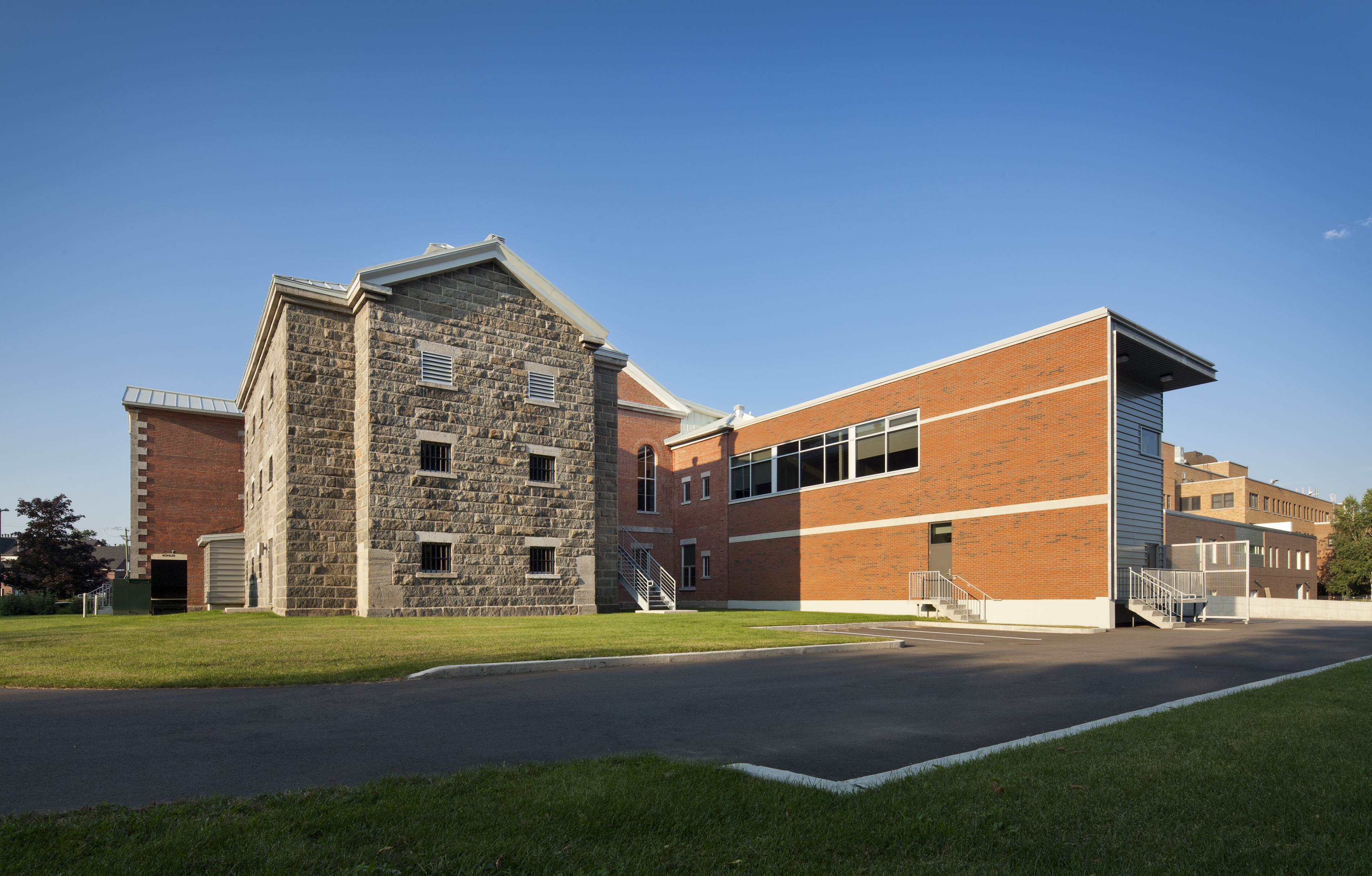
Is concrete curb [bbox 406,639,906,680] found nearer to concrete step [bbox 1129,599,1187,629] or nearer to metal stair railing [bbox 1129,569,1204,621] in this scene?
concrete step [bbox 1129,599,1187,629]

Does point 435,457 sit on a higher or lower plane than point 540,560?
higher

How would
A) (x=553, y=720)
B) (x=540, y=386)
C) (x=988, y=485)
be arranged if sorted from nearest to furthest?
(x=553, y=720), (x=988, y=485), (x=540, y=386)

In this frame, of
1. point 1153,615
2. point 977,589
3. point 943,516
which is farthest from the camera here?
point 943,516

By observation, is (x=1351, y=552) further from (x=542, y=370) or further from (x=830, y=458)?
(x=542, y=370)

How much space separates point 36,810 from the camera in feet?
A: 13.3

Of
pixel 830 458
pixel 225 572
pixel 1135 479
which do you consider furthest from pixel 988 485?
pixel 225 572

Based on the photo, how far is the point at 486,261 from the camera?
81.7 feet

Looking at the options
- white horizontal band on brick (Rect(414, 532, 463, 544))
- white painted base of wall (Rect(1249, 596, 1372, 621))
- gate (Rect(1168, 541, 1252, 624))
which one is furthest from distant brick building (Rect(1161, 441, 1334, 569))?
white horizontal band on brick (Rect(414, 532, 463, 544))

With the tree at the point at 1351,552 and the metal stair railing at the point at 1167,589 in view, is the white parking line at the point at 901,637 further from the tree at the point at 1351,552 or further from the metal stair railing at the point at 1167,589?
the tree at the point at 1351,552

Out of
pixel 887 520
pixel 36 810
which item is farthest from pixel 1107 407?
pixel 36 810

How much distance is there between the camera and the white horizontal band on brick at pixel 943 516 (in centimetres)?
2267

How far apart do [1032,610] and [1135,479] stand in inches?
198

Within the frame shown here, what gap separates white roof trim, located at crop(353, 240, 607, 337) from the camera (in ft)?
75.3

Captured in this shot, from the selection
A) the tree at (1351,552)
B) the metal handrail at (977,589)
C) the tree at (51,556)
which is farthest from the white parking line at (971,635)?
the tree at (1351,552)
